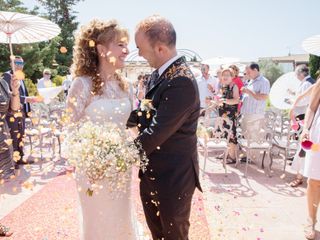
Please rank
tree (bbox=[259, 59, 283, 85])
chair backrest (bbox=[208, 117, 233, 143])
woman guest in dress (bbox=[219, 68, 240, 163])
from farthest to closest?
1. tree (bbox=[259, 59, 283, 85])
2. woman guest in dress (bbox=[219, 68, 240, 163])
3. chair backrest (bbox=[208, 117, 233, 143])

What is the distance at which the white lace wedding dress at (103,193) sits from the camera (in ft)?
9.62

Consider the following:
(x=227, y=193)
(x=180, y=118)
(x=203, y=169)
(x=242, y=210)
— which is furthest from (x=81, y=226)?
(x=203, y=169)

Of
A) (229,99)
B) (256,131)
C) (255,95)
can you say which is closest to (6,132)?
(256,131)

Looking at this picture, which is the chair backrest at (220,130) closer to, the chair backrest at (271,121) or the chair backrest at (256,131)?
the chair backrest at (256,131)

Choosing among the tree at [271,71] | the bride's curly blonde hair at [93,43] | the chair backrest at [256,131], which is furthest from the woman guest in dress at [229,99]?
the tree at [271,71]

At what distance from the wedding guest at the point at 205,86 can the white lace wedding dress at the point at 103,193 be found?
7.01 m

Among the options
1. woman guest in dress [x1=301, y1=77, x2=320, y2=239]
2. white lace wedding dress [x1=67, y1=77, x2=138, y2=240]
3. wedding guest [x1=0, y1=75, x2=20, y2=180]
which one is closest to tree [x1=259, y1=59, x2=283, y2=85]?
woman guest in dress [x1=301, y1=77, x2=320, y2=239]

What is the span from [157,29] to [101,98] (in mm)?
895

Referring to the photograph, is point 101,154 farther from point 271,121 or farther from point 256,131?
point 271,121

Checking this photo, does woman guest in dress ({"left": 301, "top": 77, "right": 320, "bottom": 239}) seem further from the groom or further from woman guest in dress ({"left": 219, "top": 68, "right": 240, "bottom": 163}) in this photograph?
woman guest in dress ({"left": 219, "top": 68, "right": 240, "bottom": 163})

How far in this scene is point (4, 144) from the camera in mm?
3988

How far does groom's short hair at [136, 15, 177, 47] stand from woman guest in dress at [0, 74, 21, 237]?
2.30 meters

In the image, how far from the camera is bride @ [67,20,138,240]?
9.59 ft

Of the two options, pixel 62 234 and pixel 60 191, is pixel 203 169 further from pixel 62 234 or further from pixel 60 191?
pixel 62 234
